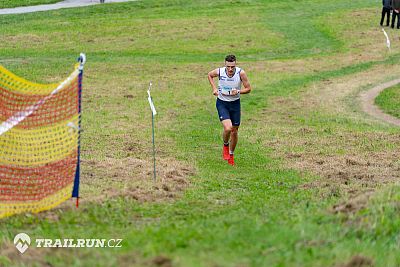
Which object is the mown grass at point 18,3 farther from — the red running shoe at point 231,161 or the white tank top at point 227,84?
the red running shoe at point 231,161

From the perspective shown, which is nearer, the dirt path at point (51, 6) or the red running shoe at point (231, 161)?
the red running shoe at point (231, 161)

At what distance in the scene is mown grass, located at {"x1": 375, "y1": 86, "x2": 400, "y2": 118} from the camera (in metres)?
24.9

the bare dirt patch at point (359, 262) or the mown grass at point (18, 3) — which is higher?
the bare dirt patch at point (359, 262)

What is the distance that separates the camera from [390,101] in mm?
26156

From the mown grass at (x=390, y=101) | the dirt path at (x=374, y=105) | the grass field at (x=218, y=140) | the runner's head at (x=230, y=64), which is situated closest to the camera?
the grass field at (x=218, y=140)

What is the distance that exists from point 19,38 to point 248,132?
1942cm

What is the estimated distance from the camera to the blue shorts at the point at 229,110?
16.5 m

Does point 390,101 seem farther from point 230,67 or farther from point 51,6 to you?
point 51,6

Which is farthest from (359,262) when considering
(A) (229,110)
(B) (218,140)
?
(B) (218,140)

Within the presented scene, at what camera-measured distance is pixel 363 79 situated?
99.8 feet

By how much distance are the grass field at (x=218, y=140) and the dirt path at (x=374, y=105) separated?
1.26ft

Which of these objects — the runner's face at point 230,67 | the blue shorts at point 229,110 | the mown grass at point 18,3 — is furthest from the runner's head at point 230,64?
the mown grass at point 18,3

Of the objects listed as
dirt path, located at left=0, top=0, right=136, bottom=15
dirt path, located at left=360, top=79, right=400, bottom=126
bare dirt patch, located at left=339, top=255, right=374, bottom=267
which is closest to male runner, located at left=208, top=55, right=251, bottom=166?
dirt path, located at left=360, top=79, right=400, bottom=126

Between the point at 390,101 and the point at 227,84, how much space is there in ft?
36.8
